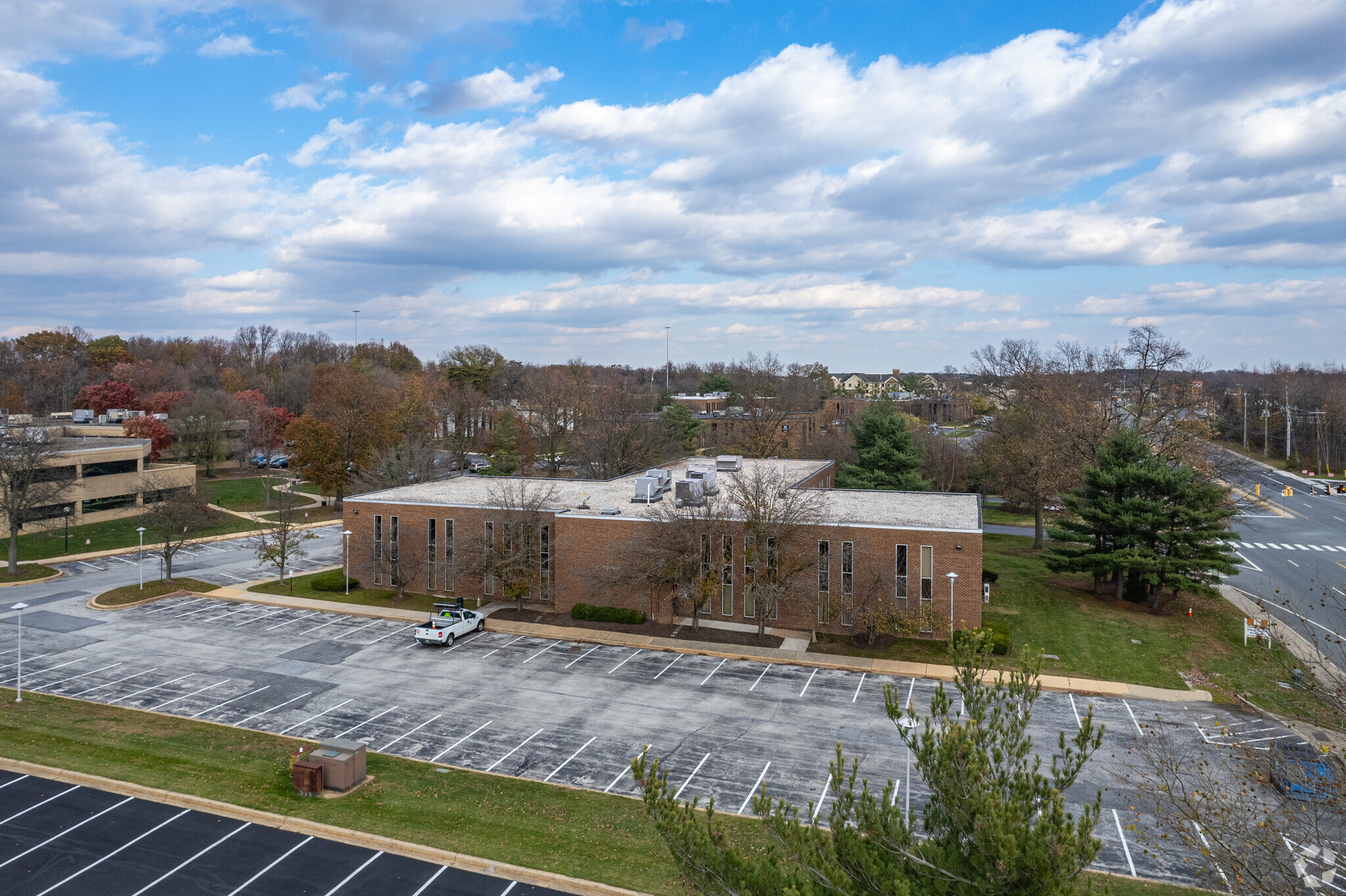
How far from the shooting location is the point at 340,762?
19.0m

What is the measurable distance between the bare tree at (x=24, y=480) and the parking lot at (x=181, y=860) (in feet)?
112

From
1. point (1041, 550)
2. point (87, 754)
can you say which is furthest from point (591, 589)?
point (1041, 550)

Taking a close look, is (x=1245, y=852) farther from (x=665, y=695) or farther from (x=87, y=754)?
(x=87, y=754)

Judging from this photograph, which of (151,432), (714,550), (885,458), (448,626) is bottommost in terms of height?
(448,626)

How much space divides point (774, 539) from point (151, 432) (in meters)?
69.7

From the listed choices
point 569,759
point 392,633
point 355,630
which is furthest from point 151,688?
point 569,759

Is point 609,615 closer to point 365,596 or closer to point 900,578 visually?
A: point 900,578

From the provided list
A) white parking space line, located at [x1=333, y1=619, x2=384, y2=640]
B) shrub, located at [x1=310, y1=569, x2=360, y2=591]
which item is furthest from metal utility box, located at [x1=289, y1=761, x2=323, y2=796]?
shrub, located at [x1=310, y1=569, x2=360, y2=591]

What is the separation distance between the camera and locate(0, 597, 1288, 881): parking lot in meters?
20.5

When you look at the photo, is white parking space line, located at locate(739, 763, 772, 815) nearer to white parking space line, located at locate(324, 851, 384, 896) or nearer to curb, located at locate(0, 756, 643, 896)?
curb, located at locate(0, 756, 643, 896)

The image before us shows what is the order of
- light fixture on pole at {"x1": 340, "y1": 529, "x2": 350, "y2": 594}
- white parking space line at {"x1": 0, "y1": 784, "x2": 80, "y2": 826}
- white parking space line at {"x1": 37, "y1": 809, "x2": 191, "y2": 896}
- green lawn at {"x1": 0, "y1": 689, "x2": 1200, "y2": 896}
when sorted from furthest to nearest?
1. light fixture on pole at {"x1": 340, "y1": 529, "x2": 350, "y2": 594}
2. white parking space line at {"x1": 0, "y1": 784, "x2": 80, "y2": 826}
3. green lawn at {"x1": 0, "y1": 689, "x2": 1200, "y2": 896}
4. white parking space line at {"x1": 37, "y1": 809, "x2": 191, "y2": 896}

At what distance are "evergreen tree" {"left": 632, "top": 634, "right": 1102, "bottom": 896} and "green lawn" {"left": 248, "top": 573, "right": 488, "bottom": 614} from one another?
99.1ft

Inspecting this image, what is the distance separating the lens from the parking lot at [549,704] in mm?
20453

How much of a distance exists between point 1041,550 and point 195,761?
159ft
